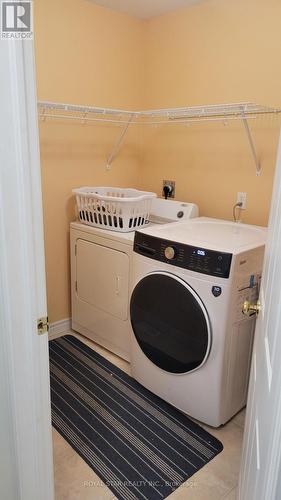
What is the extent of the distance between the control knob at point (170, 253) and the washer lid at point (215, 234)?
0.05m

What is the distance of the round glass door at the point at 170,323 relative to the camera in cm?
171

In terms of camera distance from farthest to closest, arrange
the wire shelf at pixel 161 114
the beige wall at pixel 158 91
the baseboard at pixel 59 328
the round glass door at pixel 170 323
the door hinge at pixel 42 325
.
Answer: the baseboard at pixel 59 328 → the beige wall at pixel 158 91 → the wire shelf at pixel 161 114 → the round glass door at pixel 170 323 → the door hinge at pixel 42 325

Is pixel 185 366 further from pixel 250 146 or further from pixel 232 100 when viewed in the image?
pixel 232 100

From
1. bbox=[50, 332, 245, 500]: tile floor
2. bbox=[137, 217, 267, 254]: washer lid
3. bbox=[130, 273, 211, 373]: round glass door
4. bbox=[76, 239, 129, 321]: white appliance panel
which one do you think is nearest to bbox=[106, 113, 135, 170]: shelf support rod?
bbox=[76, 239, 129, 321]: white appliance panel

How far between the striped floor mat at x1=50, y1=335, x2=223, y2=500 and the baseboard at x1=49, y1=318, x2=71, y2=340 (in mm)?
372

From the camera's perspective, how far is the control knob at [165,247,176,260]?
1773 mm

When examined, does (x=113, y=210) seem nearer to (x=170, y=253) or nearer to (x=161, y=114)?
(x=170, y=253)

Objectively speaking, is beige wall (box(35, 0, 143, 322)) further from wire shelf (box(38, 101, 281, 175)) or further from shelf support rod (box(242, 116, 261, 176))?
shelf support rod (box(242, 116, 261, 176))

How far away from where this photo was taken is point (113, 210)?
2281 mm

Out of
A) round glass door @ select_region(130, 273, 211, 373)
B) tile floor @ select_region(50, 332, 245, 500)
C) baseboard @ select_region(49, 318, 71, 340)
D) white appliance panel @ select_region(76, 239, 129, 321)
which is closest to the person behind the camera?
tile floor @ select_region(50, 332, 245, 500)

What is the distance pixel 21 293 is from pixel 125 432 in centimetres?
125

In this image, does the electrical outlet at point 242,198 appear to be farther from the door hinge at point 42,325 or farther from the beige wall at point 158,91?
the door hinge at point 42,325

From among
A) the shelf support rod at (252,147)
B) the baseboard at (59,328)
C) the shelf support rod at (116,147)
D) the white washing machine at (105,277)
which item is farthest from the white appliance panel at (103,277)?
the shelf support rod at (252,147)

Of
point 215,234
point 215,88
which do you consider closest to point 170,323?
point 215,234
